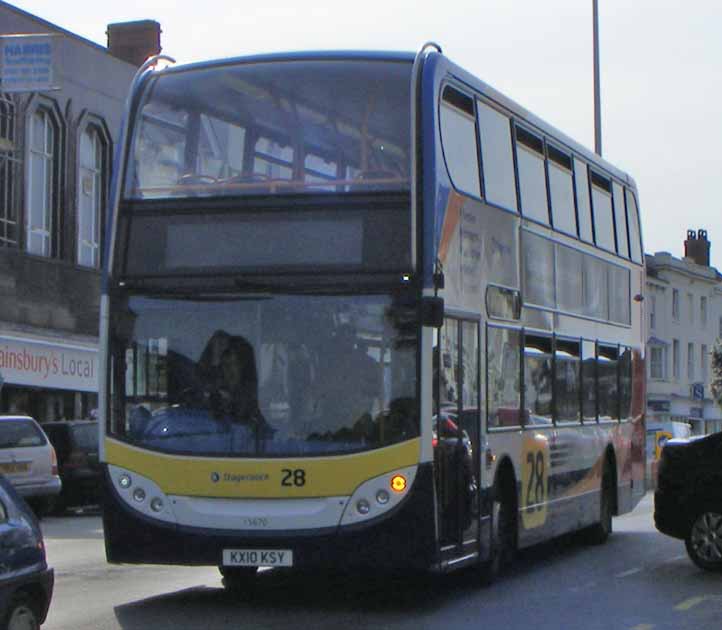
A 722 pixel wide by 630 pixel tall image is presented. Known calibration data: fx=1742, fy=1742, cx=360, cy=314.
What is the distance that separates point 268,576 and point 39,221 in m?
25.2

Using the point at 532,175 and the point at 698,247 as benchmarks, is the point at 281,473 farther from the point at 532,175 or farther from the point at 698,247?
the point at 698,247

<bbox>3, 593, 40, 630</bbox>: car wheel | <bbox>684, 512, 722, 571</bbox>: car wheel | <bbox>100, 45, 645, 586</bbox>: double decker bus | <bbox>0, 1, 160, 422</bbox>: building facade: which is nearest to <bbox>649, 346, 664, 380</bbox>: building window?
<bbox>0, 1, 160, 422</bbox>: building facade

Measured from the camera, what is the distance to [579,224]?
62.0 ft

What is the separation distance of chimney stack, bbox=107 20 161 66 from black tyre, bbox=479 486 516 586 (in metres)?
32.9

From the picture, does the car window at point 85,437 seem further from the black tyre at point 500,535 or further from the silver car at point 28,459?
the black tyre at point 500,535

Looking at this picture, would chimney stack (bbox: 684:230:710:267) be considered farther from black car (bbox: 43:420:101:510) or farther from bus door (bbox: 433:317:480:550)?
bus door (bbox: 433:317:480:550)

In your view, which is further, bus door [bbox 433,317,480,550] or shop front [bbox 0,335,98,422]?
shop front [bbox 0,335,98,422]

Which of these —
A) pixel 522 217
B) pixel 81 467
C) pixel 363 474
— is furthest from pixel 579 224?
pixel 81 467

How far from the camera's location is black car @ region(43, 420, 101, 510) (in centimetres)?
3006

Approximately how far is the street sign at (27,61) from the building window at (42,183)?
9.29 metres

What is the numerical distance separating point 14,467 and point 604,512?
10.1m

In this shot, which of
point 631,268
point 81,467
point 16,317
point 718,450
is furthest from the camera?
point 16,317

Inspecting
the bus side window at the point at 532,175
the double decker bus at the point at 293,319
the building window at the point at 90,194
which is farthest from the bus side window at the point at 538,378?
the building window at the point at 90,194

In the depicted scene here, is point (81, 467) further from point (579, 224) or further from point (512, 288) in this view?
point (512, 288)
